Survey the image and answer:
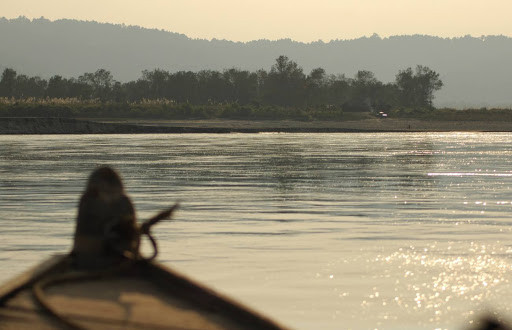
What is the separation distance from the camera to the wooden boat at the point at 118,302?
7598 mm

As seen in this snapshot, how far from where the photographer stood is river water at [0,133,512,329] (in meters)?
13.6

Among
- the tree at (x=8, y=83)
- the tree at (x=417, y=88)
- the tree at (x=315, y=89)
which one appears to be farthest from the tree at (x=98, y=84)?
the tree at (x=417, y=88)

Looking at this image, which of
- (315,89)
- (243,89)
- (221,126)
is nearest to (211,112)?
(221,126)

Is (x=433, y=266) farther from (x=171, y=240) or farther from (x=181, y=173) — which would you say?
(x=181, y=173)

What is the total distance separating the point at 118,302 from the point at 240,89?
160 metres

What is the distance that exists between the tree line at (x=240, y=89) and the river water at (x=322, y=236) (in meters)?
124

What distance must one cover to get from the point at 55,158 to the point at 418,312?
138ft

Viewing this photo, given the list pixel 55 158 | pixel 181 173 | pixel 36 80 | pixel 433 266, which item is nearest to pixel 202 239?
pixel 433 266

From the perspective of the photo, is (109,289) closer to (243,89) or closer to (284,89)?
(243,89)

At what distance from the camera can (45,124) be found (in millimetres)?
106688

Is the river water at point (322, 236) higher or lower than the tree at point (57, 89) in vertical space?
lower

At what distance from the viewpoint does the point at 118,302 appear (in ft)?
26.7

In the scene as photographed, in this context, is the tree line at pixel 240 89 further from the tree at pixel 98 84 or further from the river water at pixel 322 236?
the river water at pixel 322 236

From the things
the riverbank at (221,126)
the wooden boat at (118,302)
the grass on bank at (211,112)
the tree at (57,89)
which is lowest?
the riverbank at (221,126)
